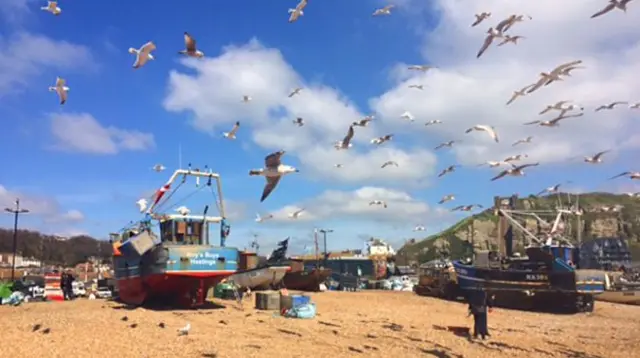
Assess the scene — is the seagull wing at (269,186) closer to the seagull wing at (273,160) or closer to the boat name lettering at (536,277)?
the seagull wing at (273,160)

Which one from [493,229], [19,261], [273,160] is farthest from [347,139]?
[493,229]

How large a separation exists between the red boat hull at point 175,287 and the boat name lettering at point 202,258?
379mm

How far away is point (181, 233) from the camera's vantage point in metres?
24.4

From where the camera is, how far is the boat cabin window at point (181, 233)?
79.8ft

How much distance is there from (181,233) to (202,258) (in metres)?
2.41

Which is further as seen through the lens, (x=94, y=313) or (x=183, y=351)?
(x=94, y=313)

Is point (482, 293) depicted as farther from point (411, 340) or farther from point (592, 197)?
point (592, 197)

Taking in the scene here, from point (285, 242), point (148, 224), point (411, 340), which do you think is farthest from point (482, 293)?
point (285, 242)

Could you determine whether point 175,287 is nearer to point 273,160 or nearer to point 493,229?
point 273,160

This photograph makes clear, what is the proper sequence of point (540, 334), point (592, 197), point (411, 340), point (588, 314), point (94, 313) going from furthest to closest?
point (592, 197) → point (588, 314) → point (540, 334) → point (94, 313) → point (411, 340)

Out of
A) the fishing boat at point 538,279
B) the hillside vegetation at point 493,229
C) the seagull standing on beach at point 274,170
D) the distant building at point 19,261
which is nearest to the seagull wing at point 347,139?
the seagull standing on beach at point 274,170

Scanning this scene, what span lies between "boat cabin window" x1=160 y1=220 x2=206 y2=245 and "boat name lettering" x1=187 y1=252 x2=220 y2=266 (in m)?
1.95

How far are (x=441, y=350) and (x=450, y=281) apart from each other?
824 inches

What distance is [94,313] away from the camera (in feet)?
64.6
